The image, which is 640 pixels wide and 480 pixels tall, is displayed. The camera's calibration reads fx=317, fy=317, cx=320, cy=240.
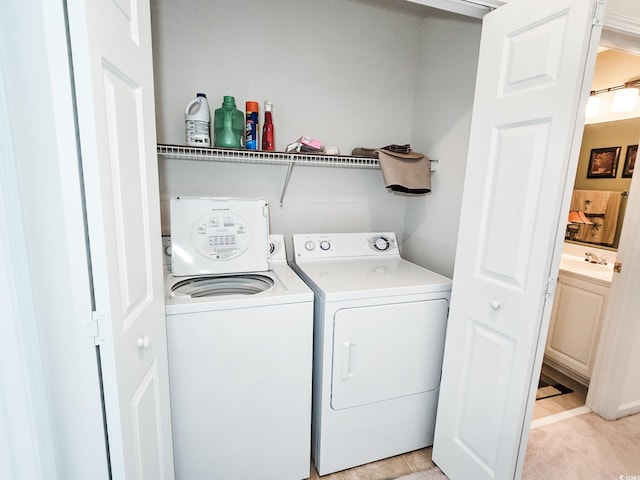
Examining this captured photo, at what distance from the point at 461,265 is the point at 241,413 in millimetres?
1322

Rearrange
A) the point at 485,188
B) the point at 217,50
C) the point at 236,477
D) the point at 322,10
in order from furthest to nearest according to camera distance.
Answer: the point at 322,10 < the point at 217,50 < the point at 236,477 < the point at 485,188

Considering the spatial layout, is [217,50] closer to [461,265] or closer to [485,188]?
[485,188]

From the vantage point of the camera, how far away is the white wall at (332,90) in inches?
77.5

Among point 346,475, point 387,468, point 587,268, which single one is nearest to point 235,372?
point 346,475

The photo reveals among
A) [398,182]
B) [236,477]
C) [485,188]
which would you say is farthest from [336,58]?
[236,477]

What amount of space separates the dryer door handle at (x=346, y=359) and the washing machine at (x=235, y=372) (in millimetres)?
178

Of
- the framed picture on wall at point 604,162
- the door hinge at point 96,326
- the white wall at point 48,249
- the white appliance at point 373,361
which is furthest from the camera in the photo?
the framed picture on wall at point 604,162

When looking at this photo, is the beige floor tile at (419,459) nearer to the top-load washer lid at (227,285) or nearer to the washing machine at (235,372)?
the washing machine at (235,372)

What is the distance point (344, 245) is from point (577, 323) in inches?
79.4

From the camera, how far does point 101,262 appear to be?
75 centimetres


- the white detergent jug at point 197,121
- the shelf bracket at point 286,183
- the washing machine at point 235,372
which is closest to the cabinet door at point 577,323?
the washing machine at point 235,372

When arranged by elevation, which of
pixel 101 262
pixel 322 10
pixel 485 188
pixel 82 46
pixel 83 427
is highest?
pixel 322 10

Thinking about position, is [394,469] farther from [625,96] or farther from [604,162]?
[625,96]

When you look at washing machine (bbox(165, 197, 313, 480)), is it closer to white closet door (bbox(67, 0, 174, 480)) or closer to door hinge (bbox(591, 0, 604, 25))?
A: white closet door (bbox(67, 0, 174, 480))
